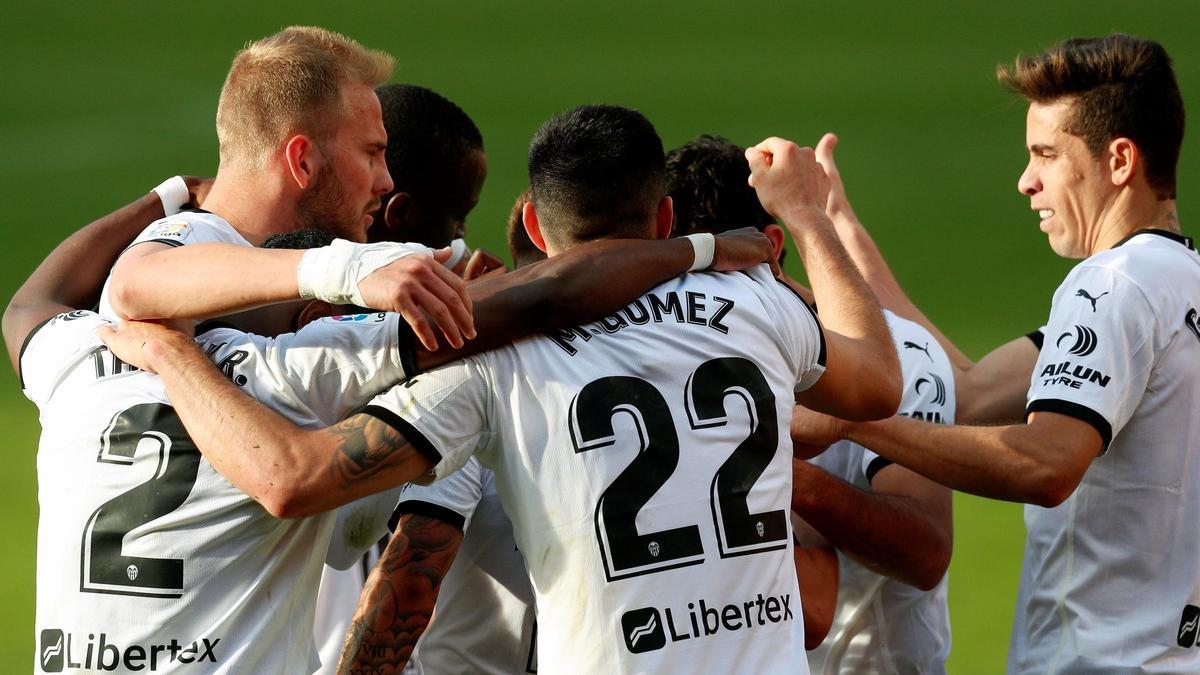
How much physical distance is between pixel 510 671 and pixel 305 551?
889 millimetres

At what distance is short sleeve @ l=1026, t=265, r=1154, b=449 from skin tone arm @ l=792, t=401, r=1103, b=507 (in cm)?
5

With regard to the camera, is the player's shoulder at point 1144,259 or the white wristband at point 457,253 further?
the white wristband at point 457,253

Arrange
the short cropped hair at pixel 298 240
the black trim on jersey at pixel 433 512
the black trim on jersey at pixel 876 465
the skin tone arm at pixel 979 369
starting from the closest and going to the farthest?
the short cropped hair at pixel 298 240 < the black trim on jersey at pixel 433 512 < the black trim on jersey at pixel 876 465 < the skin tone arm at pixel 979 369

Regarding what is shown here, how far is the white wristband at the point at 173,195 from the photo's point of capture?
14.1ft

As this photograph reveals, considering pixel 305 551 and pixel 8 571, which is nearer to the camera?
pixel 305 551

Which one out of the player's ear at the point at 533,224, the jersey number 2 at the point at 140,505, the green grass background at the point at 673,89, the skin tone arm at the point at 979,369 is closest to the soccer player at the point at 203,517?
the jersey number 2 at the point at 140,505

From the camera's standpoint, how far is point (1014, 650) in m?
4.44

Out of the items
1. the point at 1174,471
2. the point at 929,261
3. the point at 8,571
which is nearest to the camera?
the point at 1174,471

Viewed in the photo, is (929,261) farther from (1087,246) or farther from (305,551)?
(305,551)

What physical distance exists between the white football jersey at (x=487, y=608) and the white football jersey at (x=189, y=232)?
97 cm

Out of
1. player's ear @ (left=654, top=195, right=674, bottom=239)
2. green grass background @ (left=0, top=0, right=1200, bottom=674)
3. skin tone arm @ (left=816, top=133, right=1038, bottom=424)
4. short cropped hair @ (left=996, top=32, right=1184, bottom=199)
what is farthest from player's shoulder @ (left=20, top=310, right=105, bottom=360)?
green grass background @ (left=0, top=0, right=1200, bottom=674)

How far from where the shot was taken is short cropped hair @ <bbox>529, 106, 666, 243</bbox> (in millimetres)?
3621

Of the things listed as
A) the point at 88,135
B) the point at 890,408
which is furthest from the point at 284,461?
the point at 88,135

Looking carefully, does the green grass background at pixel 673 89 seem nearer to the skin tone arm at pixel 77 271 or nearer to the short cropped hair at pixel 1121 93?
the short cropped hair at pixel 1121 93
